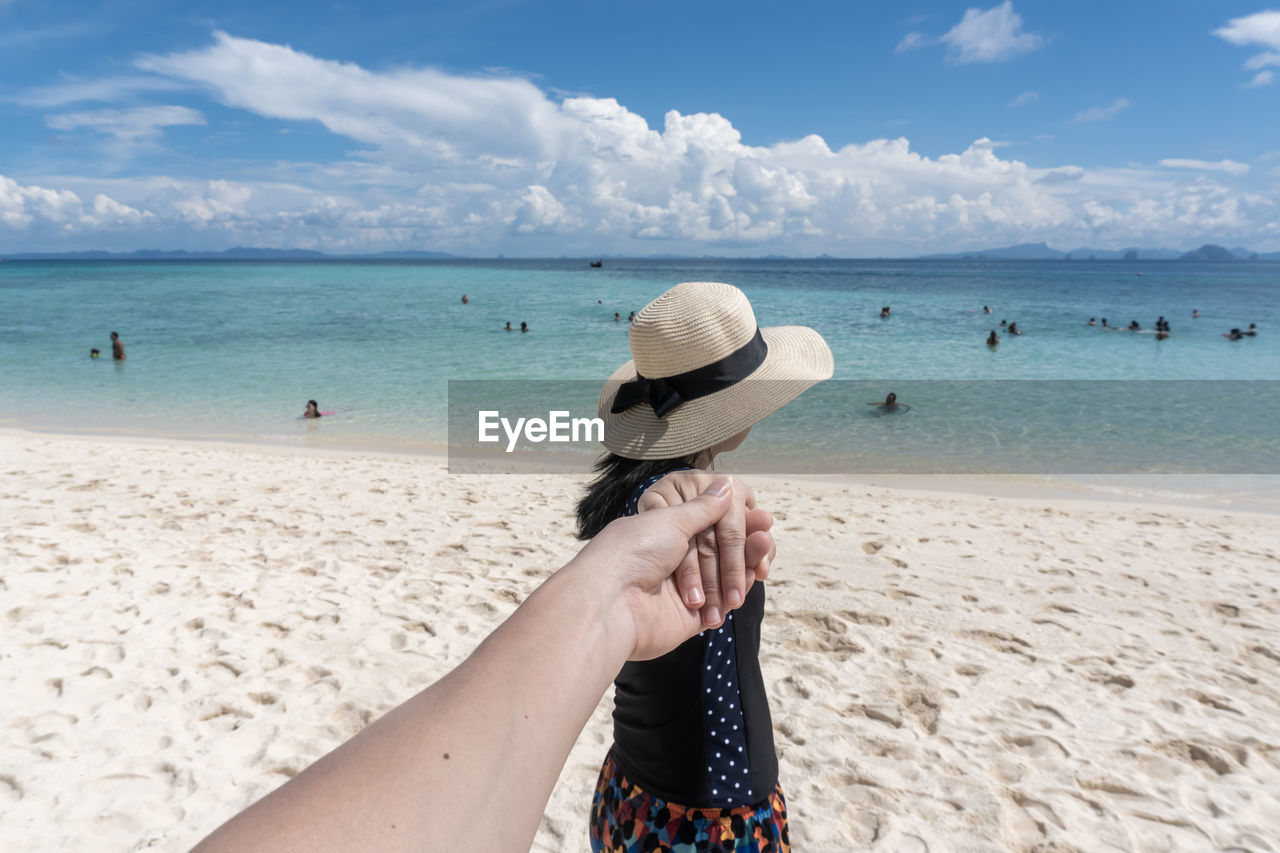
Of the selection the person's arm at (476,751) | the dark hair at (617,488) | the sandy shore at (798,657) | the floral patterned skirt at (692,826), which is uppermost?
the person's arm at (476,751)

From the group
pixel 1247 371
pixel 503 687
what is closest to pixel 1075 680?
pixel 503 687

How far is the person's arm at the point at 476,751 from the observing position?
699 millimetres

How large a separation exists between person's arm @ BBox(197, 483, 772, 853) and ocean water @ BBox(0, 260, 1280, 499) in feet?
36.1

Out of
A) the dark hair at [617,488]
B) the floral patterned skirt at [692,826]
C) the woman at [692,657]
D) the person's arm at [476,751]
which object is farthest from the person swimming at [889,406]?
the person's arm at [476,751]

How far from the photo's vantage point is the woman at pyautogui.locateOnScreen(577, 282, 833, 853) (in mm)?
1943

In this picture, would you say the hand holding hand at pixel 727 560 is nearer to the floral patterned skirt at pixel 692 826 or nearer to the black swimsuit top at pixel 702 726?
the black swimsuit top at pixel 702 726

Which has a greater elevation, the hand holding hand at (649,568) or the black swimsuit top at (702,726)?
the hand holding hand at (649,568)

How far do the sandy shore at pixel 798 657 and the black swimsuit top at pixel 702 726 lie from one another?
72.6 inches

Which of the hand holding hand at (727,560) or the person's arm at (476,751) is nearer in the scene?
the person's arm at (476,751)

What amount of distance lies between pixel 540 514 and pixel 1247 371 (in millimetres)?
24228

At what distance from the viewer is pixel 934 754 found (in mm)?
4004

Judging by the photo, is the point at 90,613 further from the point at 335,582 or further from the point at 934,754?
the point at 934,754

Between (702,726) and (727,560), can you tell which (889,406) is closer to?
(702,726)

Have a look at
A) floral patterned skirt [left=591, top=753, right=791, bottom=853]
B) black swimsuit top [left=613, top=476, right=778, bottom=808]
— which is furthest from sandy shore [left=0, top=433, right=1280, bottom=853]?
black swimsuit top [left=613, top=476, right=778, bottom=808]
